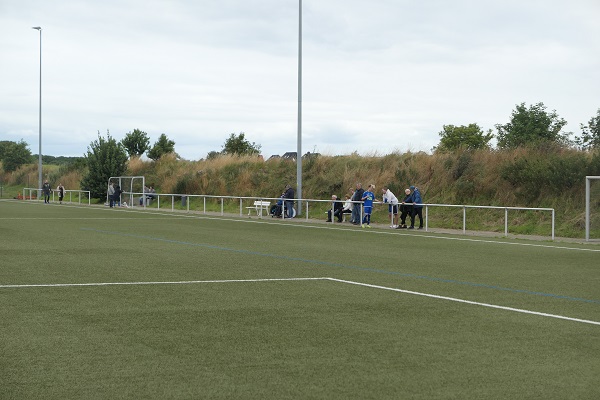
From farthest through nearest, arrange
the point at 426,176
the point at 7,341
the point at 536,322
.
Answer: the point at 426,176, the point at 536,322, the point at 7,341

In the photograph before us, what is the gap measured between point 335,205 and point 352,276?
2194 centimetres

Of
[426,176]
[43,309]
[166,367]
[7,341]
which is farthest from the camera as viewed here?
[426,176]

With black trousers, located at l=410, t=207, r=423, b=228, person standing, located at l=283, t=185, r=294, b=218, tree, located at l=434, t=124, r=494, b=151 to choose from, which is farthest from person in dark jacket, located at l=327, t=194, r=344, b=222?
tree, located at l=434, t=124, r=494, b=151

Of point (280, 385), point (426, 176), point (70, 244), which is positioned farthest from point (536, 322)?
point (426, 176)

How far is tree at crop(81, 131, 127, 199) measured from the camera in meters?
61.7

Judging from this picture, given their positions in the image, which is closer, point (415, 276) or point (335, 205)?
point (415, 276)

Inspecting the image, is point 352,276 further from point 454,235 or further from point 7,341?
point 454,235

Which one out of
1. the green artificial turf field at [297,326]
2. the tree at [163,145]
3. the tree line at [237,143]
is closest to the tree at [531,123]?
the tree line at [237,143]

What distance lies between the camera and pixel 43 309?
32.7ft

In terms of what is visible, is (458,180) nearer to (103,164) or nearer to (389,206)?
(389,206)

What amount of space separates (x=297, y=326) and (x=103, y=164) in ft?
181

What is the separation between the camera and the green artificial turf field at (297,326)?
6289 mm

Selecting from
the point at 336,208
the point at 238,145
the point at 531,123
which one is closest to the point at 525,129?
the point at 531,123

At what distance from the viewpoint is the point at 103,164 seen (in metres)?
61.9
